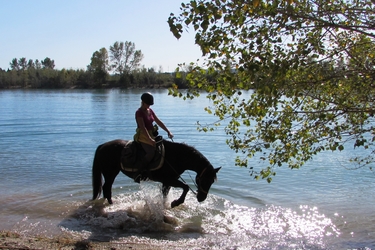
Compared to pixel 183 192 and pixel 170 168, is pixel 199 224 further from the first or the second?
pixel 170 168

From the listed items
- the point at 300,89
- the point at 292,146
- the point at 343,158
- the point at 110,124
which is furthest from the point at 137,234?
the point at 110,124

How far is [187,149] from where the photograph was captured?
27.0 ft

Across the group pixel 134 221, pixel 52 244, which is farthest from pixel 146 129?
pixel 52 244

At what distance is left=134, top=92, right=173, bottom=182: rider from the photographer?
25.5 ft

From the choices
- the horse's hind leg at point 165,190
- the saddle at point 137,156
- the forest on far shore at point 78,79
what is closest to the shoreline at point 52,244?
the saddle at point 137,156

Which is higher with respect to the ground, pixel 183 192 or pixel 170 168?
pixel 170 168

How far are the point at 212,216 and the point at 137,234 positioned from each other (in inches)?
72.1

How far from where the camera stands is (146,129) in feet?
26.0

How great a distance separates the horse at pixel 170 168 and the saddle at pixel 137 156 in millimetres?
99

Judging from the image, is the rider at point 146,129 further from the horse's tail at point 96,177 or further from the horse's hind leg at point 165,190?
→ the horse's tail at point 96,177

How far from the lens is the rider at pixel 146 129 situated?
7773 millimetres

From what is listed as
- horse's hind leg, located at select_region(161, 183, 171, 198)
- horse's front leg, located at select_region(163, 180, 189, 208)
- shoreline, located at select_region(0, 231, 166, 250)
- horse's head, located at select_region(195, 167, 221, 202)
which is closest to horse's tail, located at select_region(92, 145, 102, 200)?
horse's hind leg, located at select_region(161, 183, 171, 198)

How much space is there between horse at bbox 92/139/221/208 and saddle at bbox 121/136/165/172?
0.10 metres

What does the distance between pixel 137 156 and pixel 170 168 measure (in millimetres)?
768
